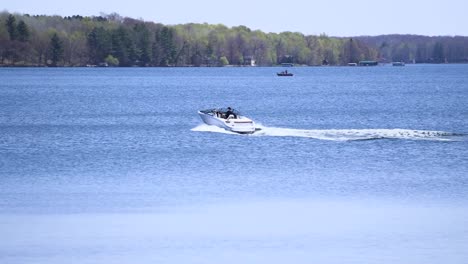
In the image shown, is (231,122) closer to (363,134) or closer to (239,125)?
(239,125)

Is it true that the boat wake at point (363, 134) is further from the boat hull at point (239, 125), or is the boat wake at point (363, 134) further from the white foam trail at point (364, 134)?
the boat hull at point (239, 125)

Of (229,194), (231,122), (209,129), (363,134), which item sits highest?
(231,122)

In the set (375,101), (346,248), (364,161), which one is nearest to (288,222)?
(346,248)

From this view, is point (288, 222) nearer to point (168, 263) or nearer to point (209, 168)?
point (168, 263)

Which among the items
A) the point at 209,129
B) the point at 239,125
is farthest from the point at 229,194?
the point at 209,129

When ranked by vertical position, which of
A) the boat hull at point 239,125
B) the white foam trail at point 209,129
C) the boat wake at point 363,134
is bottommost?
the white foam trail at point 209,129

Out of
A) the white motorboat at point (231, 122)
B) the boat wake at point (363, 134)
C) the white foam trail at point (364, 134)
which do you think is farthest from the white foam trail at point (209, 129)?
the white foam trail at point (364, 134)

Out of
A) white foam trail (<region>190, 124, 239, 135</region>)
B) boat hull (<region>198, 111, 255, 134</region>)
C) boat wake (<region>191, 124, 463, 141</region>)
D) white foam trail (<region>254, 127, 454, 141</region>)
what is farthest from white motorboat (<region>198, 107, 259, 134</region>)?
white foam trail (<region>254, 127, 454, 141</region>)

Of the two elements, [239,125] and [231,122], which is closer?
[239,125]

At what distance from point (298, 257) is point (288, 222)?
4.51 metres

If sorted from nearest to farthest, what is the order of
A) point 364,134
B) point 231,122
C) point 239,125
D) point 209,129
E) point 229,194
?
point 229,194 → point 364,134 → point 239,125 → point 231,122 → point 209,129

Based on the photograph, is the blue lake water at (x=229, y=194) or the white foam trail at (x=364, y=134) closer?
the blue lake water at (x=229, y=194)

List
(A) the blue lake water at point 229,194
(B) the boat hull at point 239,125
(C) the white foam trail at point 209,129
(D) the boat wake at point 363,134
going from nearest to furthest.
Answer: (A) the blue lake water at point 229,194, (D) the boat wake at point 363,134, (B) the boat hull at point 239,125, (C) the white foam trail at point 209,129


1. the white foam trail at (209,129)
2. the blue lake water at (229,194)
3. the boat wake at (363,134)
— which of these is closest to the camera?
the blue lake water at (229,194)
